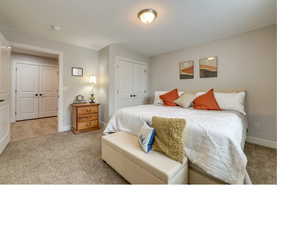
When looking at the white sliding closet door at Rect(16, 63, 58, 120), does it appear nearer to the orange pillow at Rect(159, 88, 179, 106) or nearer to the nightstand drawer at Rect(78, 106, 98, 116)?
the nightstand drawer at Rect(78, 106, 98, 116)

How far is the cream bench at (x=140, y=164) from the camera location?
1.05 metres

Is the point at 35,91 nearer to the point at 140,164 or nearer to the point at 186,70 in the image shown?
the point at 186,70

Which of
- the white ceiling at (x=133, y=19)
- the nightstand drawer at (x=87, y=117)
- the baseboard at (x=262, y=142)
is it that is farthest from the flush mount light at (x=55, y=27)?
the baseboard at (x=262, y=142)

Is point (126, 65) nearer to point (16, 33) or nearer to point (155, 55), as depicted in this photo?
point (155, 55)

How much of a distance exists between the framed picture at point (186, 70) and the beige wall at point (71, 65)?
2.46 metres

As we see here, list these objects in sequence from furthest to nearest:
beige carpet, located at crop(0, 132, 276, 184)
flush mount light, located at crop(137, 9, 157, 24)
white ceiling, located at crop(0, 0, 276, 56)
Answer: flush mount light, located at crop(137, 9, 157, 24) → white ceiling, located at crop(0, 0, 276, 56) → beige carpet, located at crop(0, 132, 276, 184)

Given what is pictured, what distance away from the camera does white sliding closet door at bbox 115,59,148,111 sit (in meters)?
3.52

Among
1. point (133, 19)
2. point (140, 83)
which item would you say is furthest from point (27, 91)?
point (133, 19)

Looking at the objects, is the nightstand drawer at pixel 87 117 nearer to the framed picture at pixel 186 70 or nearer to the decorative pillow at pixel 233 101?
the framed picture at pixel 186 70

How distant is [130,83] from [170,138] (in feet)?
9.55

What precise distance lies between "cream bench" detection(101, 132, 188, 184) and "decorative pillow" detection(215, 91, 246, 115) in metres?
1.67

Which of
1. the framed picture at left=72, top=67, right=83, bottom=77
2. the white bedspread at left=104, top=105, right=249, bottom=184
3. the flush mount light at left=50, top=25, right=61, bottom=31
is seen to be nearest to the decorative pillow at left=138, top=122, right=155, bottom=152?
the white bedspread at left=104, top=105, right=249, bottom=184
